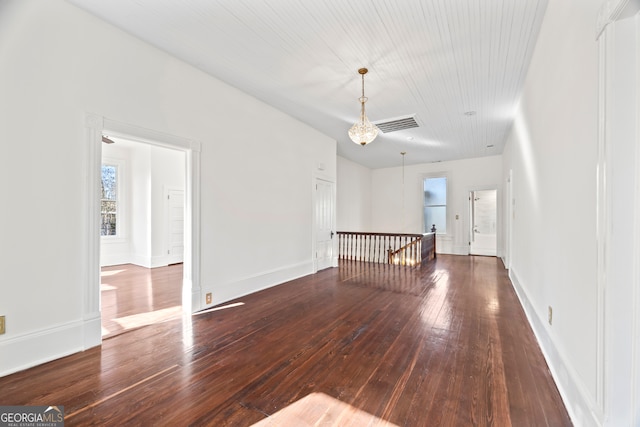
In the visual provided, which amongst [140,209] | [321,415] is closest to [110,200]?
[140,209]

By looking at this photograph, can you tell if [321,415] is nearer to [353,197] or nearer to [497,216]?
[353,197]

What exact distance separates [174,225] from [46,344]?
5045 millimetres

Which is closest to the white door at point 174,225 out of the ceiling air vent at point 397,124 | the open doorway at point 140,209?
the open doorway at point 140,209

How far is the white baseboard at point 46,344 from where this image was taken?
7.05ft

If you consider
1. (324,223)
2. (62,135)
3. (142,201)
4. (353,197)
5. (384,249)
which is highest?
(62,135)

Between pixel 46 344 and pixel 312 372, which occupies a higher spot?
pixel 46 344

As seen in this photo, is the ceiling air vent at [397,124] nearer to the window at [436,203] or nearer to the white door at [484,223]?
the window at [436,203]

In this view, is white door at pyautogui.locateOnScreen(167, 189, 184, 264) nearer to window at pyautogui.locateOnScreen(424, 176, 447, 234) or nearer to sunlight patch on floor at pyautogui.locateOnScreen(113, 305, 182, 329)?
sunlight patch on floor at pyautogui.locateOnScreen(113, 305, 182, 329)

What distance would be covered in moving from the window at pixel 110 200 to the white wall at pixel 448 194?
7920 millimetres

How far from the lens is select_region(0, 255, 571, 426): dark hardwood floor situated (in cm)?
174

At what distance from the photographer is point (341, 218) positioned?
848 centimetres

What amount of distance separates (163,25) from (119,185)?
5.71 metres

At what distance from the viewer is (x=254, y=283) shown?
4406 millimetres

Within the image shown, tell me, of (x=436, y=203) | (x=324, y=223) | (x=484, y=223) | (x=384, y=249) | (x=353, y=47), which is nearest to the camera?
(x=353, y=47)
